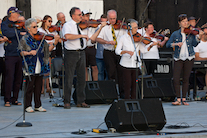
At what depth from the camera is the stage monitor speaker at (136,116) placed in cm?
418

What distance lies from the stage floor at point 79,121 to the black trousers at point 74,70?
25 cm

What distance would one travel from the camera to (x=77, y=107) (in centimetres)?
659

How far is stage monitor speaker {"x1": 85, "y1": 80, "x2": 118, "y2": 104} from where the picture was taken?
682 cm

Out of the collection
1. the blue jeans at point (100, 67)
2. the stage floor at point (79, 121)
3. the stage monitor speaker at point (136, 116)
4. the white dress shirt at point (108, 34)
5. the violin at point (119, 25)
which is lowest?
the stage floor at point (79, 121)

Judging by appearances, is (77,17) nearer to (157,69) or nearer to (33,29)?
(33,29)

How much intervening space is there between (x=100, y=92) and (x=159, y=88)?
130cm

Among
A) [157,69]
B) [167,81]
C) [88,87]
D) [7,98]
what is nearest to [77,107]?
[88,87]

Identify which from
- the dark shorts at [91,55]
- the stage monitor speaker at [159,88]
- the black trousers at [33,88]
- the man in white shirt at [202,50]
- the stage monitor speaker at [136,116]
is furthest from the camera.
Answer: the dark shorts at [91,55]

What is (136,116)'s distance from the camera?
14.0 feet

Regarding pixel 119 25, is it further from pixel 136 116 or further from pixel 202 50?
pixel 136 116

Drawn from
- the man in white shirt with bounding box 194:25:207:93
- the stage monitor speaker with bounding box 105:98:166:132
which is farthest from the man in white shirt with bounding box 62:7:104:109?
the man in white shirt with bounding box 194:25:207:93

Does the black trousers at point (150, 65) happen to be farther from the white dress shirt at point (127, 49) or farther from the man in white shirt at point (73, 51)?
the man in white shirt at point (73, 51)

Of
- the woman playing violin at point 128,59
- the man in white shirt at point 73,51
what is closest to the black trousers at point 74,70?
the man in white shirt at point 73,51

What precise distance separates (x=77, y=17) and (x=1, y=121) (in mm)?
2371
